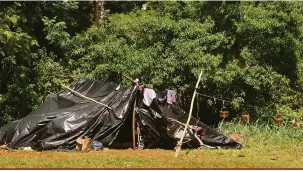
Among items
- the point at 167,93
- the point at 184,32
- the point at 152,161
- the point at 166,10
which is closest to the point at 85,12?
the point at 166,10

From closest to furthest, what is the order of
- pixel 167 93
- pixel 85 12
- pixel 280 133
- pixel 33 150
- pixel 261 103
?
1. pixel 33 150
2. pixel 167 93
3. pixel 280 133
4. pixel 261 103
5. pixel 85 12

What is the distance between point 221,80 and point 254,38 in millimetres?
1809

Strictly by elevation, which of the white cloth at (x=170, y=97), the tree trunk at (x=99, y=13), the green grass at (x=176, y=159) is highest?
the tree trunk at (x=99, y=13)

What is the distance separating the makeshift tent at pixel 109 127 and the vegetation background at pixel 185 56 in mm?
2770

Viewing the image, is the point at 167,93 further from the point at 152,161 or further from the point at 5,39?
the point at 5,39

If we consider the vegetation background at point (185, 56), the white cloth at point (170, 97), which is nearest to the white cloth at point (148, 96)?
the white cloth at point (170, 97)

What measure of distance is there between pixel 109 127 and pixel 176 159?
2203mm

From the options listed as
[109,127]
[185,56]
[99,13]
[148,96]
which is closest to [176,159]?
[148,96]

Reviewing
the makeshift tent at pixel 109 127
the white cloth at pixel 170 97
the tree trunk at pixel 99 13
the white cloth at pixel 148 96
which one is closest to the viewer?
the makeshift tent at pixel 109 127

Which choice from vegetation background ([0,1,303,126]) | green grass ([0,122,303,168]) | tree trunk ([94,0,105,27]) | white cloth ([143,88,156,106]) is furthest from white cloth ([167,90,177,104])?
tree trunk ([94,0,105,27])

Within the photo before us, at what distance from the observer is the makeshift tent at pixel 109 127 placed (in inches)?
420

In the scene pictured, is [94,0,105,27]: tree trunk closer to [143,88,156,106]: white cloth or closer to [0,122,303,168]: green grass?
[143,88,156,106]: white cloth

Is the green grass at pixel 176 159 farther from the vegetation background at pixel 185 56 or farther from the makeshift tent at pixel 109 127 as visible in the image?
the vegetation background at pixel 185 56

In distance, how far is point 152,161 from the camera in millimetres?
9102
